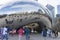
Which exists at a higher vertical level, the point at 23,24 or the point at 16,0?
the point at 16,0

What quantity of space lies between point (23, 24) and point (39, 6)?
9.84 feet

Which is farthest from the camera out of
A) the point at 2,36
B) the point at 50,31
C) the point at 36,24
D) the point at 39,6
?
the point at 36,24

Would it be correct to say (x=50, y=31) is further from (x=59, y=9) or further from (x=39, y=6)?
(x=59, y=9)

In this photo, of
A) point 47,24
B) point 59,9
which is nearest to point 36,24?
point 47,24

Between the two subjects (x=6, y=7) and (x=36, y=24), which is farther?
(x=36, y=24)

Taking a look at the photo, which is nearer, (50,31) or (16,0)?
(50,31)

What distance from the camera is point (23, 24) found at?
1232 inches

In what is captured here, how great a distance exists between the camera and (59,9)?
46906 millimetres

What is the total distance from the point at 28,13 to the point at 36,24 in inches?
196

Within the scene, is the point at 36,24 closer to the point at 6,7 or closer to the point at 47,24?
the point at 47,24

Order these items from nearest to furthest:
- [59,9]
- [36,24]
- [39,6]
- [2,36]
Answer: [2,36] < [39,6] < [36,24] < [59,9]

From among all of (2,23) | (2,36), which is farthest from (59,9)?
(2,36)

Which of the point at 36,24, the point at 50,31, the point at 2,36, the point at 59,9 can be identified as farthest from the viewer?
the point at 59,9

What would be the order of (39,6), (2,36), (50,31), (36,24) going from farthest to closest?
(36,24)
(39,6)
(50,31)
(2,36)
